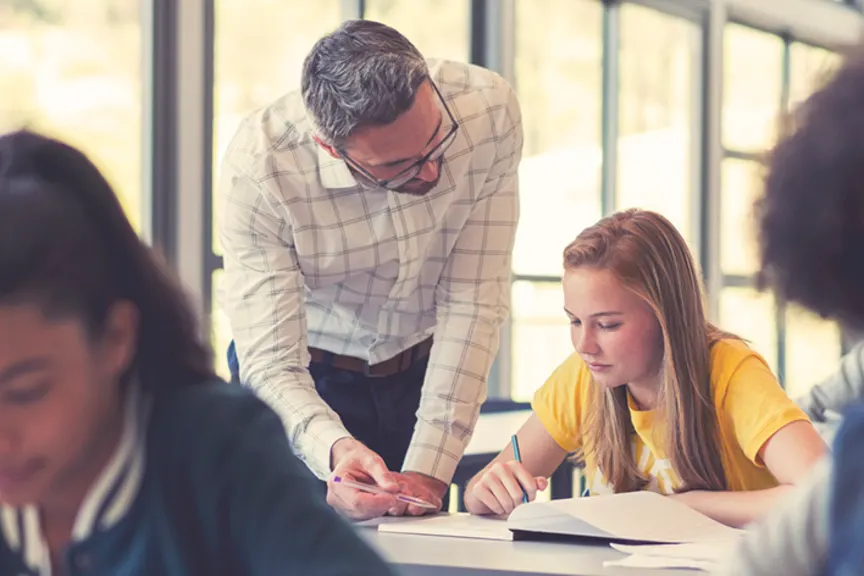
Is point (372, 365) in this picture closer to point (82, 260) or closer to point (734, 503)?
point (734, 503)

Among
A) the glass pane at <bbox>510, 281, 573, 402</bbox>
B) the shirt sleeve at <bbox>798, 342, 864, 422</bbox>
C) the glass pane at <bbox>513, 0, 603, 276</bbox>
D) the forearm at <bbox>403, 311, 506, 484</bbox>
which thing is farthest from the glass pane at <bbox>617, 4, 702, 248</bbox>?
the forearm at <bbox>403, 311, 506, 484</bbox>

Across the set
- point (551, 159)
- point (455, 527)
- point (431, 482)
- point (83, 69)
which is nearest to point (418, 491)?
point (431, 482)

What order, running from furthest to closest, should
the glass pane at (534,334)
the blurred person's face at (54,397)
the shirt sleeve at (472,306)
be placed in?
the glass pane at (534,334) → the shirt sleeve at (472,306) → the blurred person's face at (54,397)

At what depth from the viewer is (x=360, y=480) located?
1.67 metres

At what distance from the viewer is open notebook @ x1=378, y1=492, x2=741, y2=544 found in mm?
1411

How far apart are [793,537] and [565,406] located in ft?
4.29

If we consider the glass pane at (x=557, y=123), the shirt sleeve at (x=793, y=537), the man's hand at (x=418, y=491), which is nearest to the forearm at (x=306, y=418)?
the man's hand at (x=418, y=491)

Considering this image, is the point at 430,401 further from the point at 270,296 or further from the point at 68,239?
the point at 68,239

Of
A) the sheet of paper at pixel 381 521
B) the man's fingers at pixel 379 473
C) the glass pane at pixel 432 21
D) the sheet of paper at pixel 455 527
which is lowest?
the sheet of paper at pixel 381 521

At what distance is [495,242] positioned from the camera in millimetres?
2000

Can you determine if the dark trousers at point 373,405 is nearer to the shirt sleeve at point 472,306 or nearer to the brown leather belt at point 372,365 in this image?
the brown leather belt at point 372,365

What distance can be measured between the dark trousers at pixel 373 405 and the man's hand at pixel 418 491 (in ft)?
0.64

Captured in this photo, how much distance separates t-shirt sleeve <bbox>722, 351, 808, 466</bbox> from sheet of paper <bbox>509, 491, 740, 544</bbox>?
0.21 metres

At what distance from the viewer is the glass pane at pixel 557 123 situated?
15.7ft
